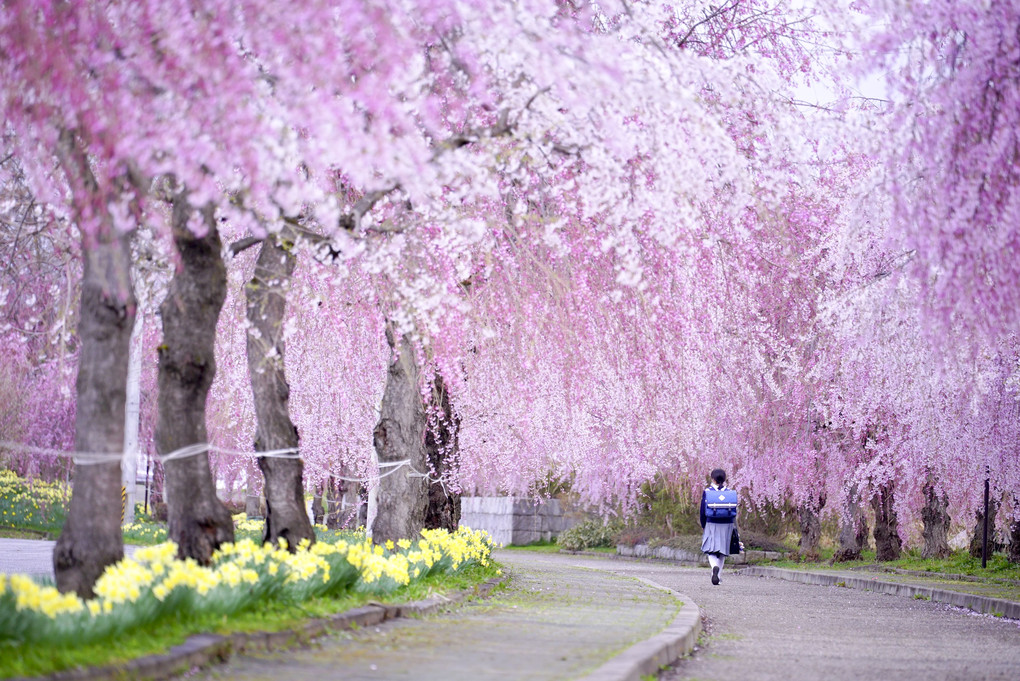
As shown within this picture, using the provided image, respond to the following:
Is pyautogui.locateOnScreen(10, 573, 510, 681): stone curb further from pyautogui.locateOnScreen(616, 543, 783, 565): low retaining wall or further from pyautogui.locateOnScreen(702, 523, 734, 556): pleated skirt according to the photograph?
pyautogui.locateOnScreen(616, 543, 783, 565): low retaining wall

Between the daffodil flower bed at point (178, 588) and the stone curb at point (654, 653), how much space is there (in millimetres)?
2555

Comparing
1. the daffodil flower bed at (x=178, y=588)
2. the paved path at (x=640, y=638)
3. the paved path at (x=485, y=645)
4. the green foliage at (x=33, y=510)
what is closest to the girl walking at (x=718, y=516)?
the paved path at (x=640, y=638)

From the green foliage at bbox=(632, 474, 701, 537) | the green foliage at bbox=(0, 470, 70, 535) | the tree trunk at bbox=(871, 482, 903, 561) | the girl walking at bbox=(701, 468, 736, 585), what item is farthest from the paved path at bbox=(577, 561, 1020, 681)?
the green foliage at bbox=(632, 474, 701, 537)

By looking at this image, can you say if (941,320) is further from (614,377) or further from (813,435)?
(813,435)

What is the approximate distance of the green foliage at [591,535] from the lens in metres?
42.6

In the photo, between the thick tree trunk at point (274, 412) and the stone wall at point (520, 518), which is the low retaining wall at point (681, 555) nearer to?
the stone wall at point (520, 518)

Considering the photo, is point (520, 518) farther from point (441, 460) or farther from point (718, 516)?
point (441, 460)

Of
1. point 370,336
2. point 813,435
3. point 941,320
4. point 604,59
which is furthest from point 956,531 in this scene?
point 604,59

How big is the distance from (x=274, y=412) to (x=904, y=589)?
13950 millimetres

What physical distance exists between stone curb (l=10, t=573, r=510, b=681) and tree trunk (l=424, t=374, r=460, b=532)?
9.58m

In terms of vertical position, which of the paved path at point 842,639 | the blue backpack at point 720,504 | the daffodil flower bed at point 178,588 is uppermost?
the blue backpack at point 720,504

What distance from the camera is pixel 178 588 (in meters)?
8.07

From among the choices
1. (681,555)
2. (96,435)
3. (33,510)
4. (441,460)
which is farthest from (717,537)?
(33,510)

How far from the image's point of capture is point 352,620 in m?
10.1
